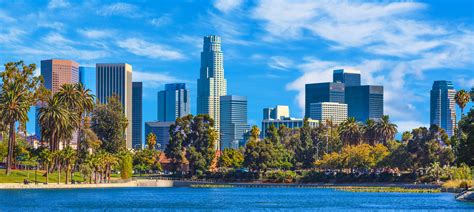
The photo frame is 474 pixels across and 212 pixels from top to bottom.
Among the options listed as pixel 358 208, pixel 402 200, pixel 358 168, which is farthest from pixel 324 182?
pixel 358 208

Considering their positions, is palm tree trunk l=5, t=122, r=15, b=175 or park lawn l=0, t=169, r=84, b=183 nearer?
park lawn l=0, t=169, r=84, b=183

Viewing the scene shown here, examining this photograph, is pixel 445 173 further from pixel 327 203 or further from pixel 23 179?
pixel 23 179

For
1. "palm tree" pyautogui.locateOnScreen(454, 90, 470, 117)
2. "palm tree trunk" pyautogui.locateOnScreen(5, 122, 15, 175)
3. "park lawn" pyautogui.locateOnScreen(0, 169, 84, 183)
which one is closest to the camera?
"park lawn" pyautogui.locateOnScreen(0, 169, 84, 183)

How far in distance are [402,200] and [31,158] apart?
8134 centimetres

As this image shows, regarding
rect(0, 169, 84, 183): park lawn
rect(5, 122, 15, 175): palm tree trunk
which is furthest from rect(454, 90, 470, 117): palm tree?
rect(5, 122, 15, 175): palm tree trunk

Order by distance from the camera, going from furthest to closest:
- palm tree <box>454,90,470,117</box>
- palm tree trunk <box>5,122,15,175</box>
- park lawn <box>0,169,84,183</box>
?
1. palm tree <box>454,90,470,117</box>
2. palm tree trunk <box>5,122,15,175</box>
3. park lawn <box>0,169,84,183</box>

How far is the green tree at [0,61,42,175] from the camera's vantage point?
16038cm

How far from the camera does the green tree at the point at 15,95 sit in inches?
6314

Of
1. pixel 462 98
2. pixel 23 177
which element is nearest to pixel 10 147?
pixel 23 177

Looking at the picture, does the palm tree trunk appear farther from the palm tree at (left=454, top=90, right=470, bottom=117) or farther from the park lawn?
the palm tree at (left=454, top=90, right=470, bottom=117)

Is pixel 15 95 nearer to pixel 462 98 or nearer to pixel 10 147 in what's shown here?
pixel 10 147

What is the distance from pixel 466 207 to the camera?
295 ft

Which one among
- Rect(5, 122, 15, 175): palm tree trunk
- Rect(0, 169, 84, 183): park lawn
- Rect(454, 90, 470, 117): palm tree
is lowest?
Result: Rect(0, 169, 84, 183): park lawn

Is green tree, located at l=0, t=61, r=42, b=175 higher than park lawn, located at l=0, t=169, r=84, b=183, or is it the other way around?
green tree, located at l=0, t=61, r=42, b=175
